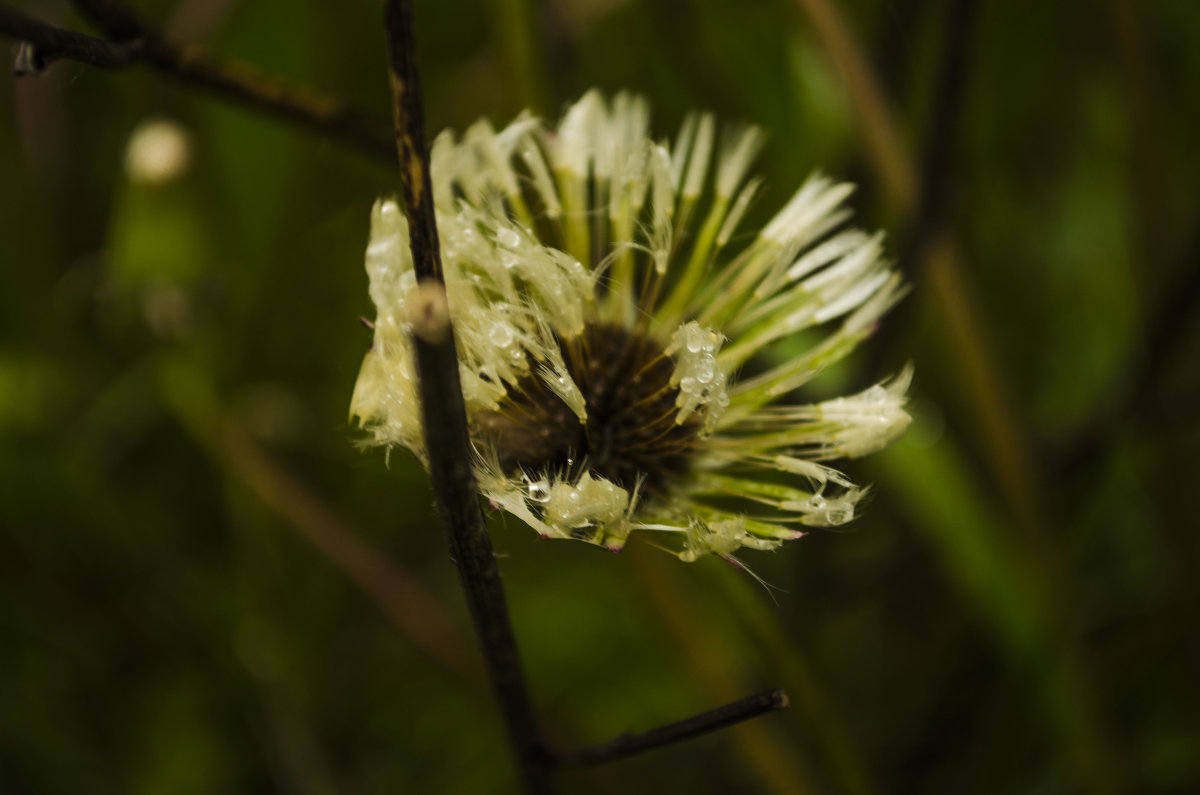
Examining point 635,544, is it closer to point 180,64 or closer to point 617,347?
point 617,347

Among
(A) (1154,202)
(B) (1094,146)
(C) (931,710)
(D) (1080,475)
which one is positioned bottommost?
(C) (931,710)

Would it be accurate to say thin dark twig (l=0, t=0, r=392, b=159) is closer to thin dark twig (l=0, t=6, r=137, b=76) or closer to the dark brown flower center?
thin dark twig (l=0, t=6, r=137, b=76)

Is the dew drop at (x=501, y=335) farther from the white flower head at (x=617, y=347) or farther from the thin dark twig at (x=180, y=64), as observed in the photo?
the thin dark twig at (x=180, y=64)

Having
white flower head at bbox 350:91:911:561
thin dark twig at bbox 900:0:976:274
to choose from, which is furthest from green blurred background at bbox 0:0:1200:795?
white flower head at bbox 350:91:911:561

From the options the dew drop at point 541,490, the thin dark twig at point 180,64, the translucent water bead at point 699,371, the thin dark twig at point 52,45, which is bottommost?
the dew drop at point 541,490

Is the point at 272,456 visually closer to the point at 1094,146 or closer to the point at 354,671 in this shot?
the point at 354,671

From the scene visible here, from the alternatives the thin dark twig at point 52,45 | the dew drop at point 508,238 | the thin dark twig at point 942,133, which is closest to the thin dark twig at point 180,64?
the thin dark twig at point 52,45

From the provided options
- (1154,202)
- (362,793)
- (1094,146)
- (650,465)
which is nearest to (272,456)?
(362,793)
